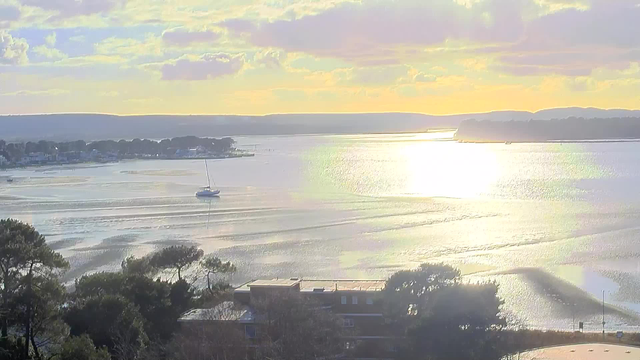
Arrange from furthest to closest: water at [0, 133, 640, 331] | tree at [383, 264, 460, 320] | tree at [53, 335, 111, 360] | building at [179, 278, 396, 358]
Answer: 1. water at [0, 133, 640, 331]
2. tree at [383, 264, 460, 320]
3. building at [179, 278, 396, 358]
4. tree at [53, 335, 111, 360]

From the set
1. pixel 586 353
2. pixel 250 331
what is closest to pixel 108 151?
pixel 250 331

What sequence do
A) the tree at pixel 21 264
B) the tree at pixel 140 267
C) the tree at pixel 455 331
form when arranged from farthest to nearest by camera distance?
the tree at pixel 140 267 < the tree at pixel 455 331 < the tree at pixel 21 264

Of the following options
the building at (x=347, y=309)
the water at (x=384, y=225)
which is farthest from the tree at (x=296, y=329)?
the water at (x=384, y=225)

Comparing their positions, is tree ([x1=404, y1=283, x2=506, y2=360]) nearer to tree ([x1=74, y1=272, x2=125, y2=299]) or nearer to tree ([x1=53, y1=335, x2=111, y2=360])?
tree ([x1=53, y1=335, x2=111, y2=360])

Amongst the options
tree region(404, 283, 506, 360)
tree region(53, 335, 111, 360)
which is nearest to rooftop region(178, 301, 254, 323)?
tree region(53, 335, 111, 360)

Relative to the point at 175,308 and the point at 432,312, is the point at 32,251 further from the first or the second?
the point at 432,312

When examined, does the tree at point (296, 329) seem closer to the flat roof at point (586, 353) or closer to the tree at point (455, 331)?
the tree at point (455, 331)
